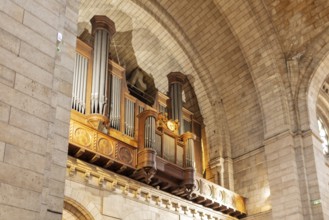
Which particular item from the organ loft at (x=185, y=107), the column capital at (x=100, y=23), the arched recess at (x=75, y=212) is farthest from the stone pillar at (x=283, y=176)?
the column capital at (x=100, y=23)

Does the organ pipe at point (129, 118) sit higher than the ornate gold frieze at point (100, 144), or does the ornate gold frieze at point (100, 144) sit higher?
the organ pipe at point (129, 118)

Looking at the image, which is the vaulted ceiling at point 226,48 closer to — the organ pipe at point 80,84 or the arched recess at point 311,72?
the arched recess at point 311,72

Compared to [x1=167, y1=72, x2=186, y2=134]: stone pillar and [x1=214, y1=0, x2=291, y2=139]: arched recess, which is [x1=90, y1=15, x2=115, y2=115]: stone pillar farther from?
[x1=214, y1=0, x2=291, y2=139]: arched recess

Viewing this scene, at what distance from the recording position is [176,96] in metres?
15.8

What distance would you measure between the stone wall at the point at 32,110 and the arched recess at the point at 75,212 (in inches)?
179

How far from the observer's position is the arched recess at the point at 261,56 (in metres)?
15.5

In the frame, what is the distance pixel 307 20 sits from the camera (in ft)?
51.3

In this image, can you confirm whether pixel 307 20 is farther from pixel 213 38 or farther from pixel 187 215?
pixel 187 215

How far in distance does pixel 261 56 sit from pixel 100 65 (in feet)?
19.2

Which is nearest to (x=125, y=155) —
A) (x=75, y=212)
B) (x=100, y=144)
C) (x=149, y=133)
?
(x=100, y=144)

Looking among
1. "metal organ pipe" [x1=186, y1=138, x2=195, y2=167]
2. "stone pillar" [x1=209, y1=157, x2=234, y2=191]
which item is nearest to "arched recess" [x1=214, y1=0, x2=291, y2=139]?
"stone pillar" [x1=209, y1=157, x2=234, y2=191]

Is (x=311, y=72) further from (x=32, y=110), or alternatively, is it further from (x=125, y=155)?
(x=32, y=110)

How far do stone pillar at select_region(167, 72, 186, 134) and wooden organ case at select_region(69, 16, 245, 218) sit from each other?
0.23m

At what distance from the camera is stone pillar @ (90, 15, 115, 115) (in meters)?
12.3
